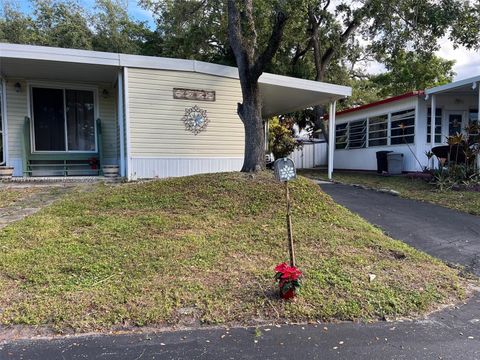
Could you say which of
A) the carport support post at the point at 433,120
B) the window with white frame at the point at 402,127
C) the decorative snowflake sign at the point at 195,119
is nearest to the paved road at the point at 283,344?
the decorative snowflake sign at the point at 195,119

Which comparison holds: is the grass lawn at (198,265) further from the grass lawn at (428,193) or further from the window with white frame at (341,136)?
the window with white frame at (341,136)

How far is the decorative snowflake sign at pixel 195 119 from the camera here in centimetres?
1034

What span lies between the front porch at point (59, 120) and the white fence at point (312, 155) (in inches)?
435

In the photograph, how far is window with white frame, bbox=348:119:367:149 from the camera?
16611 mm

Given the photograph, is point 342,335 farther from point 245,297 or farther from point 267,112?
point 267,112

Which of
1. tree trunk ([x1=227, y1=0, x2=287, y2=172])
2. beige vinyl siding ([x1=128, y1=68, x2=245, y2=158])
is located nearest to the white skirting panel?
beige vinyl siding ([x1=128, y1=68, x2=245, y2=158])

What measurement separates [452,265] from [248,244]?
8.75 feet

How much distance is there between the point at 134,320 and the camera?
132 inches

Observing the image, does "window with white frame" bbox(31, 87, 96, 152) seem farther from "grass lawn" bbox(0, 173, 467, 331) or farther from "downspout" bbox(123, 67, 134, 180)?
"grass lawn" bbox(0, 173, 467, 331)

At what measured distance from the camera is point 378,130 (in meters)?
15.6

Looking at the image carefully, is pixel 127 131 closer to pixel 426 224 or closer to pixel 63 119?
pixel 63 119

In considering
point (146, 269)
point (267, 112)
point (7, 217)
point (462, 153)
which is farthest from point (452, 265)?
point (267, 112)

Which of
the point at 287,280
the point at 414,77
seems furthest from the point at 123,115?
the point at 414,77

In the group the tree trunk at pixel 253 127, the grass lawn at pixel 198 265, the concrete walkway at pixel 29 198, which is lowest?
the grass lawn at pixel 198 265
